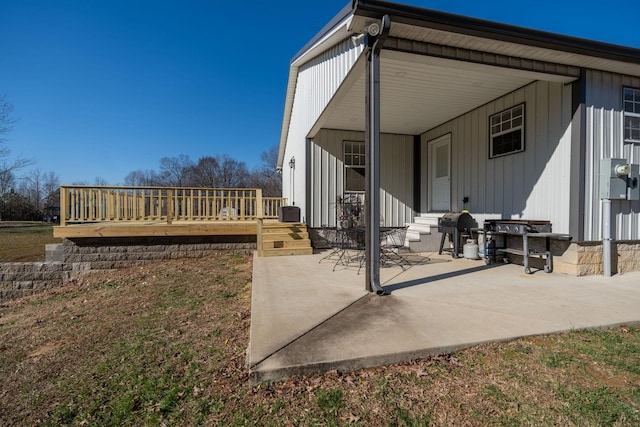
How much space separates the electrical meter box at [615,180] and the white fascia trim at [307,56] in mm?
4254

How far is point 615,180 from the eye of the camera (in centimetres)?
436

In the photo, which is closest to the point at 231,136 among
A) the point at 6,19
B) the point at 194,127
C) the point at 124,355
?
the point at 194,127

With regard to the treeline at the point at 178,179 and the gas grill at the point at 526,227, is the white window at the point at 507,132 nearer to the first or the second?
the gas grill at the point at 526,227

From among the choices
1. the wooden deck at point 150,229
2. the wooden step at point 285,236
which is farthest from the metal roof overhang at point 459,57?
the wooden deck at point 150,229

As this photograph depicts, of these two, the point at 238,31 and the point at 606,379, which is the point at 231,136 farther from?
the point at 606,379

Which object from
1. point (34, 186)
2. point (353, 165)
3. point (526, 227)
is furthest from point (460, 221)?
point (34, 186)

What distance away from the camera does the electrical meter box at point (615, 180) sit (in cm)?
432

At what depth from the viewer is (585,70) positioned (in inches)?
174

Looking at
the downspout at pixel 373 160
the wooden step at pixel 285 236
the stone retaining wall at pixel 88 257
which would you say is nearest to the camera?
the downspout at pixel 373 160

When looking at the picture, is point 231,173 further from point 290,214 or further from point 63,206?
point 290,214

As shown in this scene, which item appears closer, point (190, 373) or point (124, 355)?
point (190, 373)

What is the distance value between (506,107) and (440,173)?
222 centimetres

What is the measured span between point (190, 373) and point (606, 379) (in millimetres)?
2801

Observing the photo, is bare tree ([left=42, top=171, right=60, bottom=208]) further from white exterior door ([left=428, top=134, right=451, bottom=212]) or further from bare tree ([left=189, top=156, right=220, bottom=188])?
white exterior door ([left=428, top=134, right=451, bottom=212])
